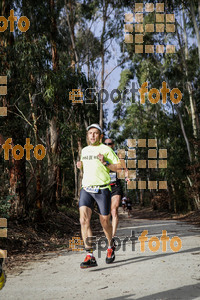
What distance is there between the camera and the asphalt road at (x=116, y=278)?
10.8ft

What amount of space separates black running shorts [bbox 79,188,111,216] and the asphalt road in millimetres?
726

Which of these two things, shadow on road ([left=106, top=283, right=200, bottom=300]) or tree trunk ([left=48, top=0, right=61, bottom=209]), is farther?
tree trunk ([left=48, top=0, right=61, bottom=209])

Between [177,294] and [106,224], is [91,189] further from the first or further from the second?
[177,294]

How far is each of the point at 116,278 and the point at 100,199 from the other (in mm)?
1034

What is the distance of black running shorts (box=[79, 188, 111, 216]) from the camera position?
455 cm

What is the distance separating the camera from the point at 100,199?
14.9ft

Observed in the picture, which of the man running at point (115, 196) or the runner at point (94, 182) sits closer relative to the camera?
the runner at point (94, 182)

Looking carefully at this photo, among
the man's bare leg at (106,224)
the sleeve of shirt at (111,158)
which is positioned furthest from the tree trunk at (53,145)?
the sleeve of shirt at (111,158)

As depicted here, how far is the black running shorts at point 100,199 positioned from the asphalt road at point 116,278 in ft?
2.38

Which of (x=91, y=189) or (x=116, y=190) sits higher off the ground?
(x=91, y=189)

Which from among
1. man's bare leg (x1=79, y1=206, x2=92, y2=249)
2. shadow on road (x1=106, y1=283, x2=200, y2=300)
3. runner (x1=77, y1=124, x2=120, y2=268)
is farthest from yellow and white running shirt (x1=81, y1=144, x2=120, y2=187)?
shadow on road (x1=106, y1=283, x2=200, y2=300)

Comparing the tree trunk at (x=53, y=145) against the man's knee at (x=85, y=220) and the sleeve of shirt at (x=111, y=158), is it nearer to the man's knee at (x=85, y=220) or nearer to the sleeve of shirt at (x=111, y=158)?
the man's knee at (x=85, y=220)

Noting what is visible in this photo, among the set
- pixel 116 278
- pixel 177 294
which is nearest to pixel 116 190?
pixel 116 278

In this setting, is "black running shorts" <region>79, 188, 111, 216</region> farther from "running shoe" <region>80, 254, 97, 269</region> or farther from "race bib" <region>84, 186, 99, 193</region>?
"running shoe" <region>80, 254, 97, 269</region>
